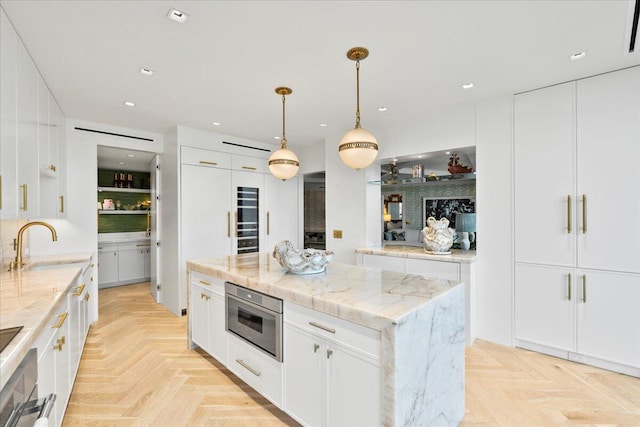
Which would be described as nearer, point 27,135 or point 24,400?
point 24,400

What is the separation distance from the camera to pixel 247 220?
196 inches

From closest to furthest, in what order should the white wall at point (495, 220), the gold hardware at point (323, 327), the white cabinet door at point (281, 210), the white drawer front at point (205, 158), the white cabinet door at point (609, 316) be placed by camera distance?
1. the gold hardware at point (323, 327)
2. the white cabinet door at point (609, 316)
3. the white wall at point (495, 220)
4. the white drawer front at point (205, 158)
5. the white cabinet door at point (281, 210)

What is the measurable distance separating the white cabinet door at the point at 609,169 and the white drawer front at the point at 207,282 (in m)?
3.18

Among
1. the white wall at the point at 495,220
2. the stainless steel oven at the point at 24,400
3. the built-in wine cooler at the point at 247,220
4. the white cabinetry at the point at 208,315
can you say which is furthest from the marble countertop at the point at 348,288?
the built-in wine cooler at the point at 247,220

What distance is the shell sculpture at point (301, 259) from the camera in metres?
2.25

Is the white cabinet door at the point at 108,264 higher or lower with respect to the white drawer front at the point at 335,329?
lower

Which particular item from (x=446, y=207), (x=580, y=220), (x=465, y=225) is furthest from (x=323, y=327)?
(x=446, y=207)

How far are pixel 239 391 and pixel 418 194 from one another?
3.37m

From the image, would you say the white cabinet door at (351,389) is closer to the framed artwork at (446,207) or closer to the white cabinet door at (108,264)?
the framed artwork at (446,207)

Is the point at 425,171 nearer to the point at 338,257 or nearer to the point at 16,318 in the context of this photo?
the point at 338,257

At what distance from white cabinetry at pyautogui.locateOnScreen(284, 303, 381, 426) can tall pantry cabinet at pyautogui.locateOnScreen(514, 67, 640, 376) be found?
239cm

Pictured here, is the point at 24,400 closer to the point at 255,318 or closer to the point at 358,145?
the point at 255,318

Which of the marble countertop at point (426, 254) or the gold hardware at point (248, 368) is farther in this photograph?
the marble countertop at point (426, 254)

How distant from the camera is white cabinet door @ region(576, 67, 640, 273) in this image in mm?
2518
